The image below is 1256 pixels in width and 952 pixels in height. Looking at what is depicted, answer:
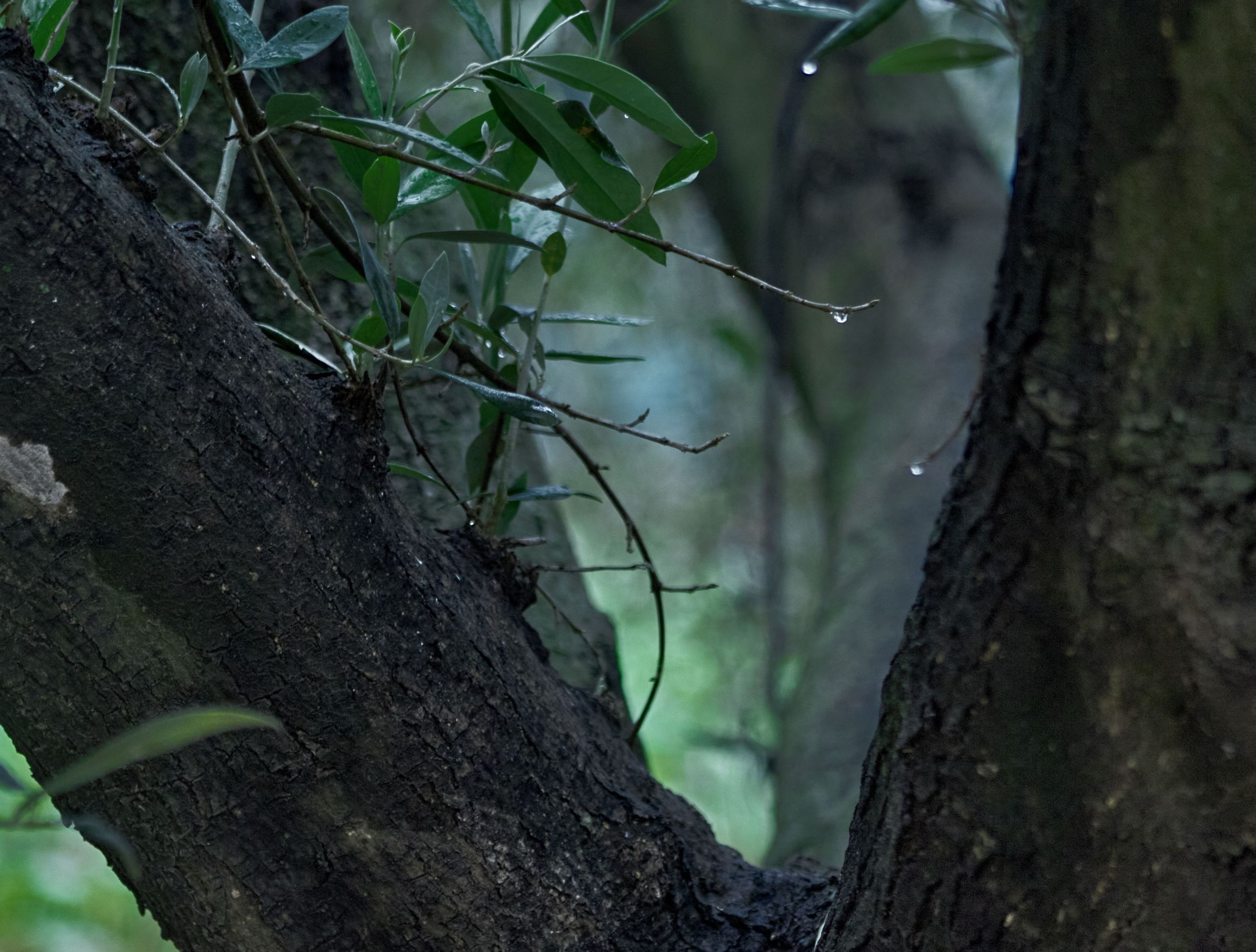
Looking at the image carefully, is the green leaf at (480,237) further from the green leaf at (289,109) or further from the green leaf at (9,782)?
the green leaf at (9,782)

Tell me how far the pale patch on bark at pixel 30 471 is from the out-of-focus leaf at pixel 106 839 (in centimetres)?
14

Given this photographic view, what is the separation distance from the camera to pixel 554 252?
28.1 inches

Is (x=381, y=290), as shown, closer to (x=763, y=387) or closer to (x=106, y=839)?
(x=106, y=839)

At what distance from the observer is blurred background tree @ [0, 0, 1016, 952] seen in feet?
4.08

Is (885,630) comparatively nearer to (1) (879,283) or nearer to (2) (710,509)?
(1) (879,283)

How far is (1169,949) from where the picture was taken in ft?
1.49

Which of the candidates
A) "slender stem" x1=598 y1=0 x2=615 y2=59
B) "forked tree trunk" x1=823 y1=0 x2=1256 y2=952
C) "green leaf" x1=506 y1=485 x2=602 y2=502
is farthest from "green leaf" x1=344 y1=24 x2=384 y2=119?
"forked tree trunk" x1=823 y1=0 x2=1256 y2=952

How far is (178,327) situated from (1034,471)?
39 centimetres

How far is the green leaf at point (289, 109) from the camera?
55 cm

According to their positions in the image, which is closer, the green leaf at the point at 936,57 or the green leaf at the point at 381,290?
the green leaf at the point at 381,290

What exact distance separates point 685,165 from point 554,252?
0.13 m

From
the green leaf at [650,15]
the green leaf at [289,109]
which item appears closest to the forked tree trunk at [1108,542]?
the green leaf at [650,15]

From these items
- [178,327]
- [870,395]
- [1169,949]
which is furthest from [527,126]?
[870,395]

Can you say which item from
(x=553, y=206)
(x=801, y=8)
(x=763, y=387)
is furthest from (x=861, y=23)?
(x=763, y=387)
